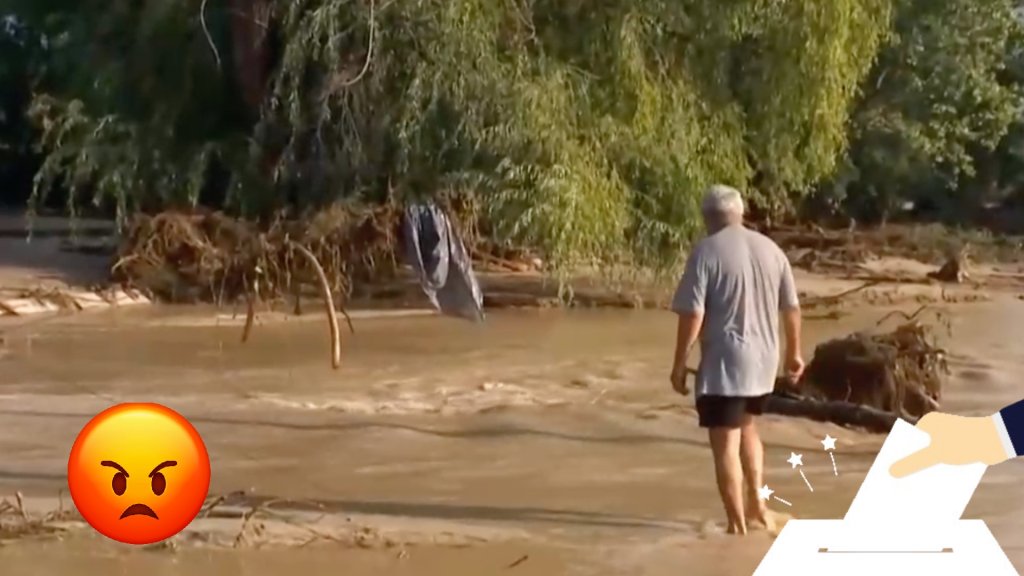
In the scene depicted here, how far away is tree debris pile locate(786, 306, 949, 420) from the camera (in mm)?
8820

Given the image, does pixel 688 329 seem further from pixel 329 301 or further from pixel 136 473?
pixel 329 301

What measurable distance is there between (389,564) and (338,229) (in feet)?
23.2

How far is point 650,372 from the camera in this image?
11.1m

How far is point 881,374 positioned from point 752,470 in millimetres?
3255

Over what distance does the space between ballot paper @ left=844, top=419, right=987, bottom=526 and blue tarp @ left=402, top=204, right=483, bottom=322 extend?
751 cm

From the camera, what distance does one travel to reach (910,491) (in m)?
4.45

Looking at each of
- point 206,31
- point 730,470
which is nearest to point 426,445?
point 730,470

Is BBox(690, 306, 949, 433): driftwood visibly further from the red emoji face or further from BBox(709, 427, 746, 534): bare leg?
A: the red emoji face

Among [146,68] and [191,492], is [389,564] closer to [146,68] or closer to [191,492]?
[191,492]

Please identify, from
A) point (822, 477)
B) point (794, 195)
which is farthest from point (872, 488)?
point (794, 195)

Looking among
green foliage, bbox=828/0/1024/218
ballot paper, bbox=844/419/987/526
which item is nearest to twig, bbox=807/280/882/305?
green foliage, bbox=828/0/1024/218

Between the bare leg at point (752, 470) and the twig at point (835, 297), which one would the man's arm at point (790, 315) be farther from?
the twig at point (835, 297)

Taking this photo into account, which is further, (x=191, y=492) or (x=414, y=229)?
(x=414, y=229)

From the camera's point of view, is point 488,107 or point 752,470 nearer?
point 752,470
